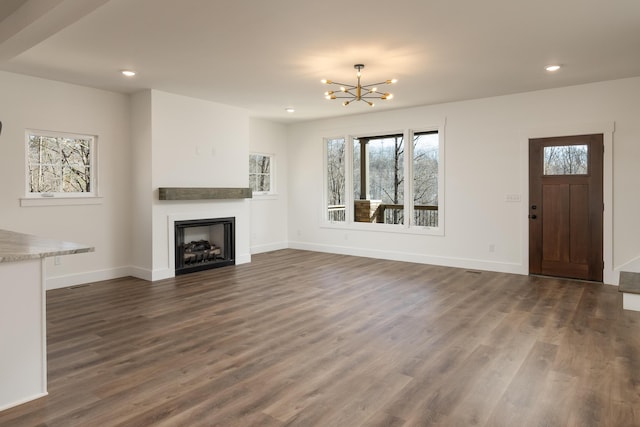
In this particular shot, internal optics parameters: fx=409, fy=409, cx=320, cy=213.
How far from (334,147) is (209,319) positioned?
511 centimetres

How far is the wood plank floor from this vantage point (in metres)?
2.34

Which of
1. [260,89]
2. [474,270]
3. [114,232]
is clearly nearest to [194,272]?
[114,232]

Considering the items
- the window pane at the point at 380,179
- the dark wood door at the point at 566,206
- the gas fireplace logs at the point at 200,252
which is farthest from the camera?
the window pane at the point at 380,179

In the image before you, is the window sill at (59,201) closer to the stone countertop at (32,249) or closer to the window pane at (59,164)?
the window pane at (59,164)

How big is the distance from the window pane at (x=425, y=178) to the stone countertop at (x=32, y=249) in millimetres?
5679

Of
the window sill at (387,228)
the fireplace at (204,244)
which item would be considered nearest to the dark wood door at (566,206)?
the window sill at (387,228)

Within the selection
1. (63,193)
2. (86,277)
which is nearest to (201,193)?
(63,193)

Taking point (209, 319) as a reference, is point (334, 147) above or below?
above

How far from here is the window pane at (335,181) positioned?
8297 mm

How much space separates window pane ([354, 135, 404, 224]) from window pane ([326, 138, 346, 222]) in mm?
325

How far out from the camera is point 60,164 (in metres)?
5.50

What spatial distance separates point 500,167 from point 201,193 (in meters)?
4.58

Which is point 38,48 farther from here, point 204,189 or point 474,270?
point 474,270

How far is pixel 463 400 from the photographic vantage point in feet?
8.13
